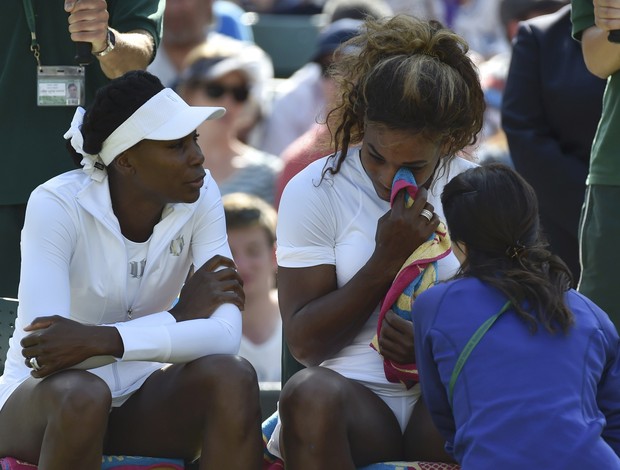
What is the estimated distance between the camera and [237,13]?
8.07m

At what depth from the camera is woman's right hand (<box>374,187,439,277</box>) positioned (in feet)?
10.8

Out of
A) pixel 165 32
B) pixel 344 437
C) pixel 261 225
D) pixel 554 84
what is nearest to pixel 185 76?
pixel 165 32

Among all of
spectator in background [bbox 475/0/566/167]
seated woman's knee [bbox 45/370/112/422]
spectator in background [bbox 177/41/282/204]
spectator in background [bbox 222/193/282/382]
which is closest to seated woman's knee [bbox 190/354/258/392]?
seated woman's knee [bbox 45/370/112/422]

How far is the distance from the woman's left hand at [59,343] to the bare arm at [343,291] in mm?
496

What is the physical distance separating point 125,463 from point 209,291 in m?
0.50

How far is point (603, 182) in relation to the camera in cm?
382

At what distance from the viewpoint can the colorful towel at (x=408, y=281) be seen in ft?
10.8

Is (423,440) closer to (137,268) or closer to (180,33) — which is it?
(137,268)

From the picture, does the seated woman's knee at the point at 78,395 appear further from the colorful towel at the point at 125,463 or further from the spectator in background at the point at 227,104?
the spectator in background at the point at 227,104

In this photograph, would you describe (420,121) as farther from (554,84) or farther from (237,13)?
(237,13)

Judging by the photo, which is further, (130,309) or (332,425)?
(130,309)

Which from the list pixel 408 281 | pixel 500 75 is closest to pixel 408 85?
pixel 408 281

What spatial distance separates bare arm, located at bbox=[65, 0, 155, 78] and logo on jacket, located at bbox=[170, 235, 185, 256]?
0.55m

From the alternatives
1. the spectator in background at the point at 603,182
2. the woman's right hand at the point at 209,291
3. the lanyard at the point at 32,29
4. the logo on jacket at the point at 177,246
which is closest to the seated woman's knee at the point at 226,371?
the woman's right hand at the point at 209,291
